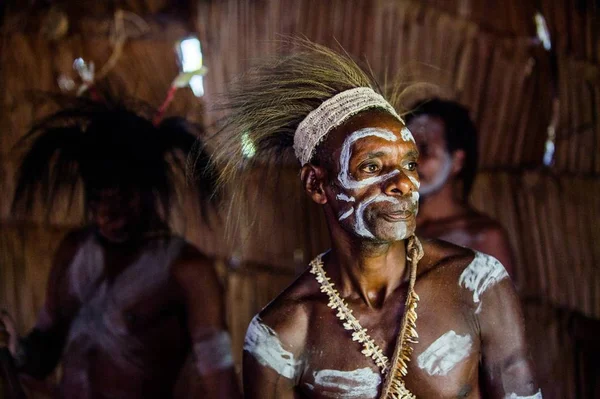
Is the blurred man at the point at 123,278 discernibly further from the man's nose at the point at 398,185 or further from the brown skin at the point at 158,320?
the man's nose at the point at 398,185

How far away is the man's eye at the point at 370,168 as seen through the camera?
2.38m

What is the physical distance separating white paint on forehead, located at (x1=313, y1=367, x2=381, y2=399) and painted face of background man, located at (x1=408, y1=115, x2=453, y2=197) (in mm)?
1659

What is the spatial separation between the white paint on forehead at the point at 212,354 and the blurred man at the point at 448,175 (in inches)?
45.7

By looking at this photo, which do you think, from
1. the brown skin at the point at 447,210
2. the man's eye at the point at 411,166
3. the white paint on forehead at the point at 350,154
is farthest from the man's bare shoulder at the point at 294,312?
the brown skin at the point at 447,210

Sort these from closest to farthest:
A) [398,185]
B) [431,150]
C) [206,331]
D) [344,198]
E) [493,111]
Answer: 1. [398,185]
2. [344,198]
3. [206,331]
4. [431,150]
5. [493,111]

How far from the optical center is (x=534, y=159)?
13.6 ft

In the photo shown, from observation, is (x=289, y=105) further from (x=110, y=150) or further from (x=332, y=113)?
(x=110, y=150)

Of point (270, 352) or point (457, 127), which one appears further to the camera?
point (457, 127)

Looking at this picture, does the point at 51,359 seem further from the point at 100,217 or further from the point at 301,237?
the point at 301,237

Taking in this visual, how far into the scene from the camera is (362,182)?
238cm

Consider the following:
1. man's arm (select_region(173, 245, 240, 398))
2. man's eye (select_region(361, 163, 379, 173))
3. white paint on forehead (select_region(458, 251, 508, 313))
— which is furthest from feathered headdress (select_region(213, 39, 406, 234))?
man's arm (select_region(173, 245, 240, 398))

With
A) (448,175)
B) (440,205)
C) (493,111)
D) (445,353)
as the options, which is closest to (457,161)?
(448,175)

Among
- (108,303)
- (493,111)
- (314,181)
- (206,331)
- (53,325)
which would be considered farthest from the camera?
(493,111)

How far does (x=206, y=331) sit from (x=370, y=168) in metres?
1.29
